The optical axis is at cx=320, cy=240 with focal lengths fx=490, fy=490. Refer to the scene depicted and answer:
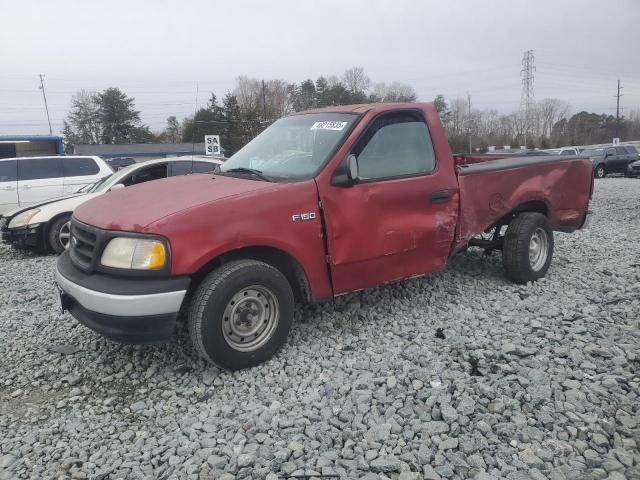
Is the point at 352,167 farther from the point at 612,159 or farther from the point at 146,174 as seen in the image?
the point at 612,159

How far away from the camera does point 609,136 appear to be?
78.2 m

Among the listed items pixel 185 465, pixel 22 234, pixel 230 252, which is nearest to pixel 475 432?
pixel 185 465

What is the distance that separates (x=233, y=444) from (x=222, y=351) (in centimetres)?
76

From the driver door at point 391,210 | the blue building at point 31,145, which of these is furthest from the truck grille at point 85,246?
the blue building at point 31,145

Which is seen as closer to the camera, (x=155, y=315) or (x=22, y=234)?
(x=155, y=315)

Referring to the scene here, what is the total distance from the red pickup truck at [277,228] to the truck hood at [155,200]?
15 millimetres

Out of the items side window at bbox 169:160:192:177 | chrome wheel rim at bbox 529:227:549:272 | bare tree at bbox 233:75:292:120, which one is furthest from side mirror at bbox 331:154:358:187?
bare tree at bbox 233:75:292:120

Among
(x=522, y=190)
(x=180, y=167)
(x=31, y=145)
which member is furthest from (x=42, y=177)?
(x=31, y=145)

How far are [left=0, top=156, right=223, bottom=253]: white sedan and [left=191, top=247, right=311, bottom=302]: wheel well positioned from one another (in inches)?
174

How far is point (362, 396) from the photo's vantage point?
3180 mm

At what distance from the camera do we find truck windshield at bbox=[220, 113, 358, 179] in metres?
3.95

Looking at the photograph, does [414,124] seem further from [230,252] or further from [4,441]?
[4,441]

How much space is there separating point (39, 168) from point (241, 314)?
9251 millimetres

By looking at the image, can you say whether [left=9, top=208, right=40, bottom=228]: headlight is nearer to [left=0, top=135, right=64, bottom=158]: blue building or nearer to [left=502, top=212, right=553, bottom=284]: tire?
[left=502, top=212, right=553, bottom=284]: tire
